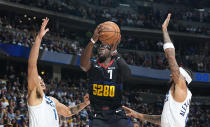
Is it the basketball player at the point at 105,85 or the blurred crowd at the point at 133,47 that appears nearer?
the basketball player at the point at 105,85

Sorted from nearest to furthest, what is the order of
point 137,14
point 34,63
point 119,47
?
point 34,63 → point 119,47 → point 137,14

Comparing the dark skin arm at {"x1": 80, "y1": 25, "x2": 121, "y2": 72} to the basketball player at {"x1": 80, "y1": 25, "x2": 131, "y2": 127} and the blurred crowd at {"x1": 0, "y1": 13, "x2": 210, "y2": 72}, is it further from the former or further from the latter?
the blurred crowd at {"x1": 0, "y1": 13, "x2": 210, "y2": 72}

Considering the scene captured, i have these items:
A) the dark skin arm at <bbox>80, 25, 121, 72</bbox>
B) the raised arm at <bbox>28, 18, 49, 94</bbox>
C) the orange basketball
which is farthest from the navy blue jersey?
the raised arm at <bbox>28, 18, 49, 94</bbox>

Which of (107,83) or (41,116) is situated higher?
(107,83)

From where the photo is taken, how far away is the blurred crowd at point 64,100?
43.2 ft

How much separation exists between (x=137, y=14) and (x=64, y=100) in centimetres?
1777

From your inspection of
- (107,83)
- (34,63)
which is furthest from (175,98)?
(34,63)

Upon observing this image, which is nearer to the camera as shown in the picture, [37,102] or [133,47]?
[37,102]

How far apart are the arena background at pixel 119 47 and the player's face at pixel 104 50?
1067cm

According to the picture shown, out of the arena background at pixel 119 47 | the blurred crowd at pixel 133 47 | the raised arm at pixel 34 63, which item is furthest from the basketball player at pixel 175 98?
the blurred crowd at pixel 133 47

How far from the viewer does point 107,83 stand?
466 centimetres

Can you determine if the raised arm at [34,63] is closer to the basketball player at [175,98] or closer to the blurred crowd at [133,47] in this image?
the basketball player at [175,98]

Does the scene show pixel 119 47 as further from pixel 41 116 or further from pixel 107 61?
pixel 41 116

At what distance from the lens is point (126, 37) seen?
3175cm
